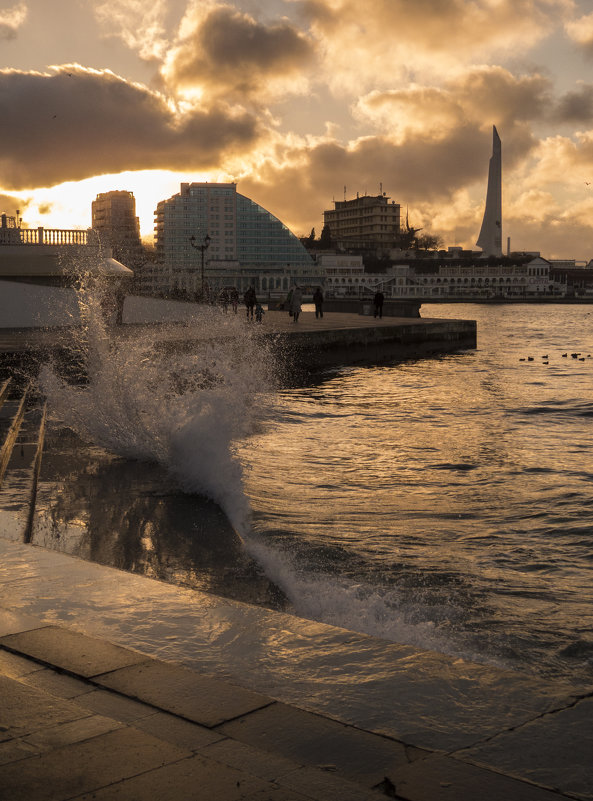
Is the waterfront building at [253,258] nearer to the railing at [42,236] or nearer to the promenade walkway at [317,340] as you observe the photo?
the promenade walkway at [317,340]

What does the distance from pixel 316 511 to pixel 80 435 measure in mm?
4314

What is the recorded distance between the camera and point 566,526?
7.95m

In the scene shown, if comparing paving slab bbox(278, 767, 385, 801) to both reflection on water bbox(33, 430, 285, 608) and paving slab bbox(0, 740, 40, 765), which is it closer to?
→ paving slab bbox(0, 740, 40, 765)

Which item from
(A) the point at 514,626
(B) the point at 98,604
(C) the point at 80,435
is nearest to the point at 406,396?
(C) the point at 80,435

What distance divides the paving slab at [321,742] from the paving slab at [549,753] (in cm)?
26

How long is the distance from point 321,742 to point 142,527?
4.77 meters

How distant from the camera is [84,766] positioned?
8.24 ft

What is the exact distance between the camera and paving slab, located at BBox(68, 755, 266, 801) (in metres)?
2.35

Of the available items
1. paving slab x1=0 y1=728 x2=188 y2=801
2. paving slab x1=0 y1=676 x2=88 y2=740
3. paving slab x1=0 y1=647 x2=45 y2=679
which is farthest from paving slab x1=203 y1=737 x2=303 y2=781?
paving slab x1=0 y1=647 x2=45 y2=679

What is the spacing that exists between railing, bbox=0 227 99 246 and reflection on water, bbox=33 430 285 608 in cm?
1604

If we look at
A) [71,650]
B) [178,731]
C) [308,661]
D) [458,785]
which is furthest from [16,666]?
[458,785]

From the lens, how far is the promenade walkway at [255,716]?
2.44 m

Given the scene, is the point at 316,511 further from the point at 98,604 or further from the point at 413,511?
the point at 98,604

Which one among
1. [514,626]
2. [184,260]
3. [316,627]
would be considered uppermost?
[184,260]
